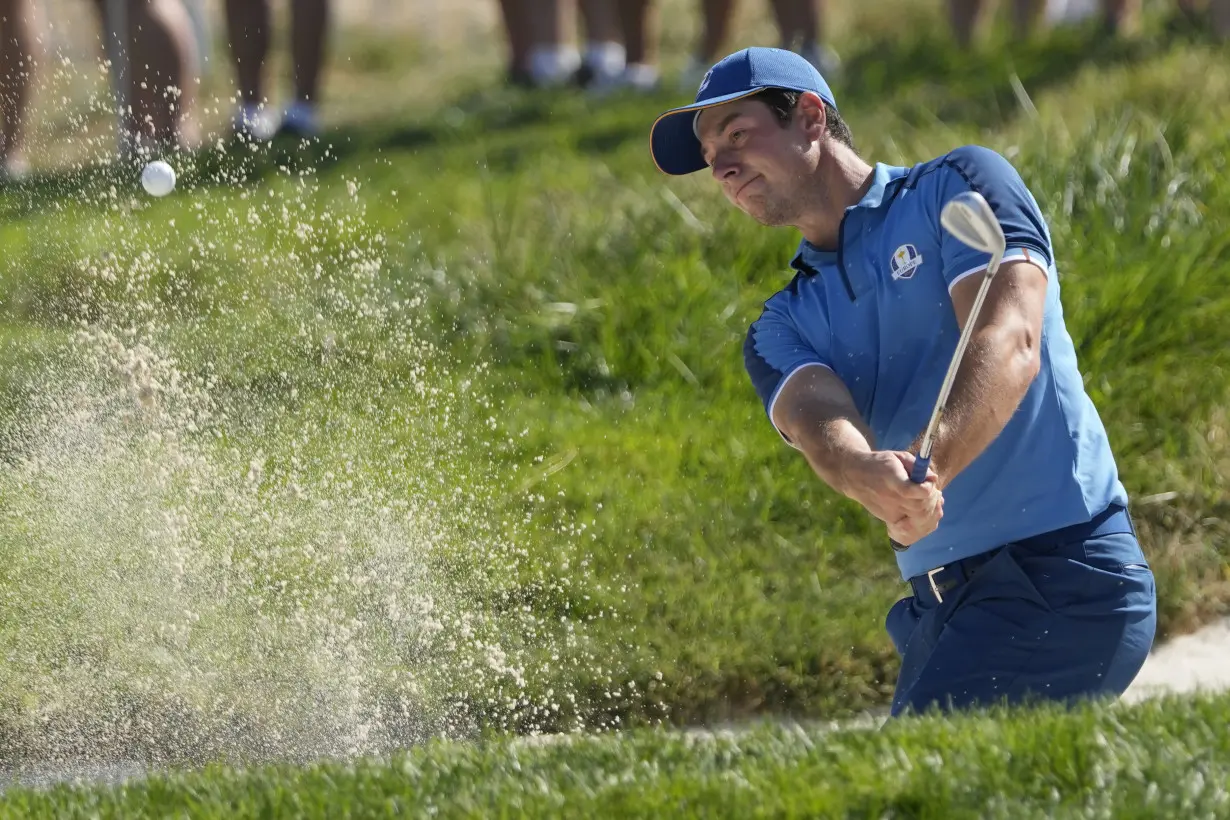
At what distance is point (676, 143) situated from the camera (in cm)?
396

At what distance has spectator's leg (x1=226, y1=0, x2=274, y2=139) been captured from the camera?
31.0ft

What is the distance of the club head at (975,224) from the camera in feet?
10.2

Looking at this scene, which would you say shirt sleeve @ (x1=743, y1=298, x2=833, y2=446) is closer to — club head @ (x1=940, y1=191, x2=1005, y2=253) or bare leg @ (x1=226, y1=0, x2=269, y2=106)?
club head @ (x1=940, y1=191, x2=1005, y2=253)

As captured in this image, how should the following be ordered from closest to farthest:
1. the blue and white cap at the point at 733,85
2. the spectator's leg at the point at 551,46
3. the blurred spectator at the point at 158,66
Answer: the blue and white cap at the point at 733,85, the blurred spectator at the point at 158,66, the spectator's leg at the point at 551,46

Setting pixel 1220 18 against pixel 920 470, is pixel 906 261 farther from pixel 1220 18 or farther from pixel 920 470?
pixel 1220 18

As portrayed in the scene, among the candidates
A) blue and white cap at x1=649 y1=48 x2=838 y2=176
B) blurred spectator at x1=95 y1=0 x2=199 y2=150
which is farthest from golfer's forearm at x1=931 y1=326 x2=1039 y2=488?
blurred spectator at x1=95 y1=0 x2=199 y2=150

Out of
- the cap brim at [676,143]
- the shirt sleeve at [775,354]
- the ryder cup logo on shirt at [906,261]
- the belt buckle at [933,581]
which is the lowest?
the belt buckle at [933,581]

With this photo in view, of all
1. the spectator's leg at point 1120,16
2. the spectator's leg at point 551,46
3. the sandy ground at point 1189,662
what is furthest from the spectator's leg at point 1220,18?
the sandy ground at point 1189,662

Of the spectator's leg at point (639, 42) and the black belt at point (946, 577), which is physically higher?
the black belt at point (946, 577)

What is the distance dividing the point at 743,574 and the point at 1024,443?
2.25 m

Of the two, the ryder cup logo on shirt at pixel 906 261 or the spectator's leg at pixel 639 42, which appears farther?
the spectator's leg at pixel 639 42

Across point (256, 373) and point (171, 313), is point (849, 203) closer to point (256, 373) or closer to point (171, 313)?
point (256, 373)

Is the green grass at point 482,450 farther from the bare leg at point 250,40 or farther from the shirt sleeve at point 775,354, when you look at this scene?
the shirt sleeve at point 775,354

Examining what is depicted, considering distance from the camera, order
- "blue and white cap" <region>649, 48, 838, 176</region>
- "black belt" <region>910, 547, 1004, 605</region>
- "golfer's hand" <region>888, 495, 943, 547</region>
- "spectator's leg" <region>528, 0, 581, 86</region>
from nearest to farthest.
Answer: "golfer's hand" <region>888, 495, 943, 547</region> → "black belt" <region>910, 547, 1004, 605</region> → "blue and white cap" <region>649, 48, 838, 176</region> → "spectator's leg" <region>528, 0, 581, 86</region>
